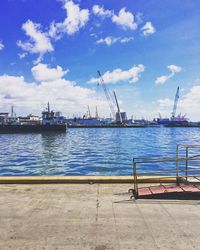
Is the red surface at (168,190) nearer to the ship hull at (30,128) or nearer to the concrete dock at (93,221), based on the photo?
the concrete dock at (93,221)

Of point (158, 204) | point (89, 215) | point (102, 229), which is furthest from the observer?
point (158, 204)

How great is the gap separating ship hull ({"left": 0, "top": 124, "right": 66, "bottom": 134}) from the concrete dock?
95099mm

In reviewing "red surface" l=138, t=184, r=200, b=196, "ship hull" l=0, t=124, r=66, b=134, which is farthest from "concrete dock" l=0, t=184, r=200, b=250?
"ship hull" l=0, t=124, r=66, b=134

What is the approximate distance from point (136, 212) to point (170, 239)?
142 cm

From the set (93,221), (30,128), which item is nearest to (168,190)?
(93,221)

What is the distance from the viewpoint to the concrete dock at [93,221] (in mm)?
4659

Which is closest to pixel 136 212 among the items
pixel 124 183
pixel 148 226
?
pixel 148 226

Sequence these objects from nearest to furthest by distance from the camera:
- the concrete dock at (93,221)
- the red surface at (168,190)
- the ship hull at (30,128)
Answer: the concrete dock at (93,221)
the red surface at (168,190)
the ship hull at (30,128)

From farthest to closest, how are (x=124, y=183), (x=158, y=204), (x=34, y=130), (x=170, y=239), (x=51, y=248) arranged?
(x=34, y=130)
(x=124, y=183)
(x=158, y=204)
(x=170, y=239)
(x=51, y=248)

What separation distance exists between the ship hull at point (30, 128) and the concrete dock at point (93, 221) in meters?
95.1

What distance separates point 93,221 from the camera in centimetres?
563

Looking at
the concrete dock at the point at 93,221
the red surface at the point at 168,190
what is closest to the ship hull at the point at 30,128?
the red surface at the point at 168,190

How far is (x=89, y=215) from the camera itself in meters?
5.98

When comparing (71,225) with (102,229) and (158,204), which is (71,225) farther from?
(158,204)
